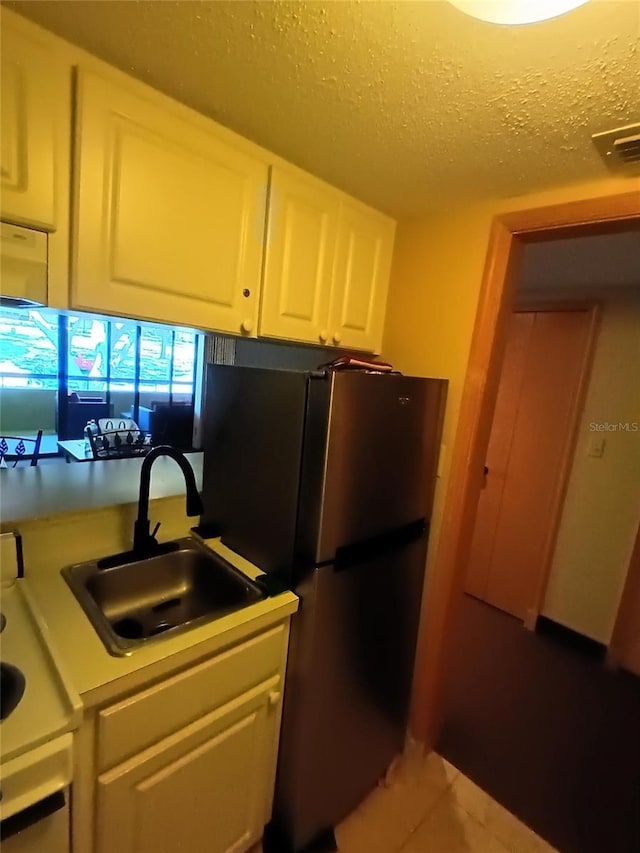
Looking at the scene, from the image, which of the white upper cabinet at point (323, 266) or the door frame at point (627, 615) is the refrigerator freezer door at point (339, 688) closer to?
the white upper cabinet at point (323, 266)

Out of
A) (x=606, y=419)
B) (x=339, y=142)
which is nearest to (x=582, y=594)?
(x=606, y=419)

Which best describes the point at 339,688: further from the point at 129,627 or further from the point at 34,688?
the point at 34,688

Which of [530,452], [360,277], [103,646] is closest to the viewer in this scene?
[103,646]

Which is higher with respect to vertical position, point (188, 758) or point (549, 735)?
point (188, 758)

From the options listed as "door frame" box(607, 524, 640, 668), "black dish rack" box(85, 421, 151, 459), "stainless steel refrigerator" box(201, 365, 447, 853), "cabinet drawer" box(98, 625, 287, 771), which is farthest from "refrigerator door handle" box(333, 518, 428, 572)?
"black dish rack" box(85, 421, 151, 459)

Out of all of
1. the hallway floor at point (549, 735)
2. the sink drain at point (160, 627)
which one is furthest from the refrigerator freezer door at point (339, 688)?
the hallway floor at point (549, 735)

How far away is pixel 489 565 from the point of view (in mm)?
2828

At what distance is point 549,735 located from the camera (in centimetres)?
188

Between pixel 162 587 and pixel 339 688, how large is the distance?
0.66m

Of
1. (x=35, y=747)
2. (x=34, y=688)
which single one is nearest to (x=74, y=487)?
(x=34, y=688)

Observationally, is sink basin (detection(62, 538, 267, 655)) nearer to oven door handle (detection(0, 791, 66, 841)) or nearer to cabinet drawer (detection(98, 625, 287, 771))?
cabinet drawer (detection(98, 625, 287, 771))

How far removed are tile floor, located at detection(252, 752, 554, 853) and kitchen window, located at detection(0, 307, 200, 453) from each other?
3522 mm

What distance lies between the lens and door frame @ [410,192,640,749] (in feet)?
4.42

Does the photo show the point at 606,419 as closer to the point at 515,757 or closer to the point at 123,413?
the point at 515,757
